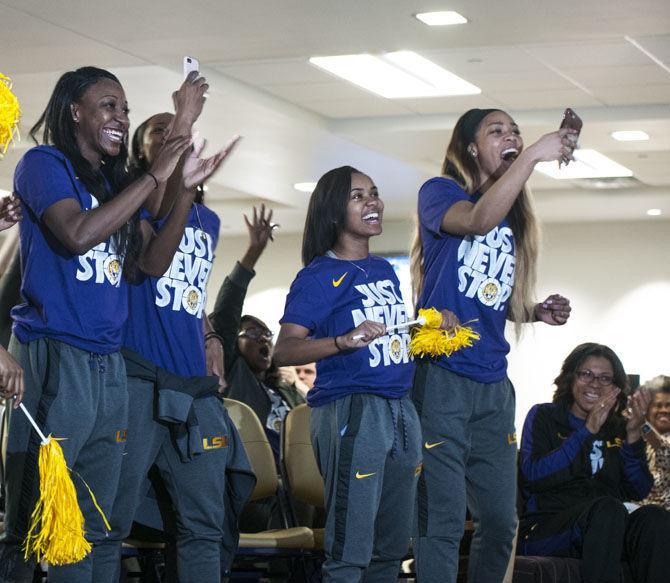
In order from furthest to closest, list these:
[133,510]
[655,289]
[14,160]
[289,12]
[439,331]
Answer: [655,289] < [14,160] < [289,12] < [439,331] < [133,510]

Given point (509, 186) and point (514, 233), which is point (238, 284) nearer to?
point (514, 233)

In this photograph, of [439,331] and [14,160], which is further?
[14,160]

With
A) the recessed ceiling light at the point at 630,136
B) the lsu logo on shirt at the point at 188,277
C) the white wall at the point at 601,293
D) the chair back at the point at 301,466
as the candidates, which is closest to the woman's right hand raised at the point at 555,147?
the lsu logo on shirt at the point at 188,277

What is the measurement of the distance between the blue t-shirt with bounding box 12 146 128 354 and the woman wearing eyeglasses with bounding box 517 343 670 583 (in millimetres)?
2617

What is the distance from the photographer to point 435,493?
151 inches

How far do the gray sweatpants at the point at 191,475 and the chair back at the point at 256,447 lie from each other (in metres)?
1.25

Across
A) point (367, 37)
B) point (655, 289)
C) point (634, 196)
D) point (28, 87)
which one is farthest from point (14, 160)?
point (655, 289)

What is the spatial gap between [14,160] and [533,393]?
7.83m

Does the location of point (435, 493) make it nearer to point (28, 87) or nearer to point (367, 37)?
point (367, 37)

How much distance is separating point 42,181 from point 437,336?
51.0 inches

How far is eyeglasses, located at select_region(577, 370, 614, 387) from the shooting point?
5602 millimetres

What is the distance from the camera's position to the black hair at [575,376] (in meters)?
5.59

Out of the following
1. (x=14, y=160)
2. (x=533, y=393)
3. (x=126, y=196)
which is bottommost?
(x=533, y=393)

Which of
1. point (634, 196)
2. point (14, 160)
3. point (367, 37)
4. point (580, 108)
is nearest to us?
point (367, 37)
